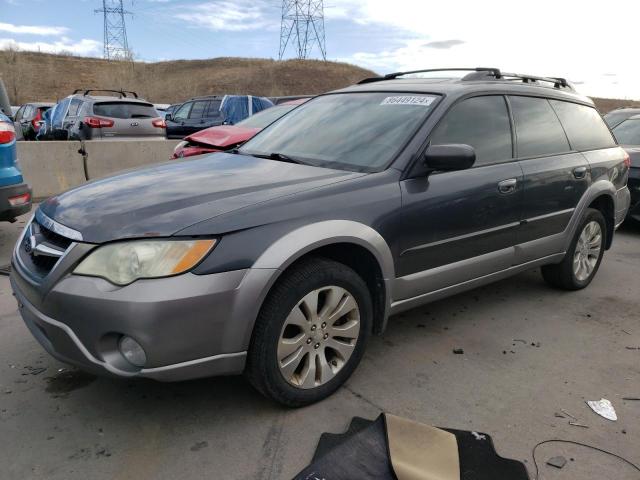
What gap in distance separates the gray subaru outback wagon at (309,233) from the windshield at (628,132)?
14.0 ft

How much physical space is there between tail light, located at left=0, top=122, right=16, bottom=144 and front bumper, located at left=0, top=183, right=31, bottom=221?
43 centimetres

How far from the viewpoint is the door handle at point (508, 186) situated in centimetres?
358

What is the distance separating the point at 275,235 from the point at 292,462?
102 centimetres

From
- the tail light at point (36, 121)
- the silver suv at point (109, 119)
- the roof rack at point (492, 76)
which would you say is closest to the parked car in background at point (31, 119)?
the tail light at point (36, 121)

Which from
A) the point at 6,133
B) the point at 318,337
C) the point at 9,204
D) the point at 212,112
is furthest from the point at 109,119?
the point at 318,337

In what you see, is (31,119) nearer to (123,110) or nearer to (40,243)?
(123,110)

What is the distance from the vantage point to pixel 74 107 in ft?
40.2

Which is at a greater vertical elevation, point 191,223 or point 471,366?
point 191,223

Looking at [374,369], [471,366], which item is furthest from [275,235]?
[471,366]

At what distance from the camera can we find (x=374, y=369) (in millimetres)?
3258

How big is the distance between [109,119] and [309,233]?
10.4m

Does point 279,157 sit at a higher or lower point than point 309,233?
higher

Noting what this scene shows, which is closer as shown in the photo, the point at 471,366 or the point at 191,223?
the point at 191,223

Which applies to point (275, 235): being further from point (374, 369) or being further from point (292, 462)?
point (374, 369)
